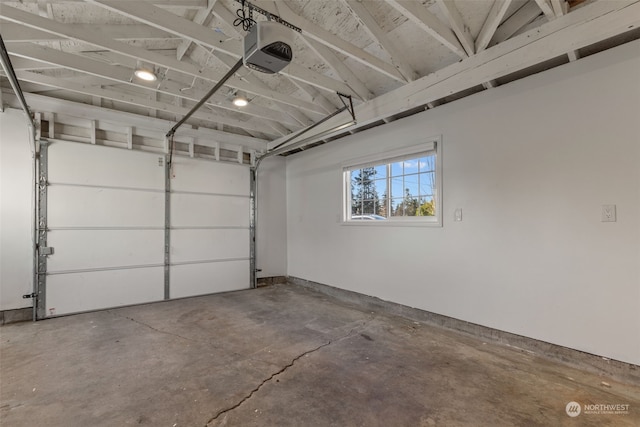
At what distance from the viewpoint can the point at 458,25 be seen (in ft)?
8.43

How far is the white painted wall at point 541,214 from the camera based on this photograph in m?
2.35

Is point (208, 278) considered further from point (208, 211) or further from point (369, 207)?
point (369, 207)

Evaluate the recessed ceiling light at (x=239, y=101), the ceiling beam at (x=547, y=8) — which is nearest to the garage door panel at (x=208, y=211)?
the recessed ceiling light at (x=239, y=101)

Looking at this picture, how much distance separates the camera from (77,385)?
228cm

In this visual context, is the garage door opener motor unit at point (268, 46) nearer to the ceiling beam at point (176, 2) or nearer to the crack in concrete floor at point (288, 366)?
the ceiling beam at point (176, 2)

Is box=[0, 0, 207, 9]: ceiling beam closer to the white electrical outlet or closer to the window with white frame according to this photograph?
the window with white frame

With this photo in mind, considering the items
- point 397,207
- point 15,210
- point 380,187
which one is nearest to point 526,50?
point 397,207

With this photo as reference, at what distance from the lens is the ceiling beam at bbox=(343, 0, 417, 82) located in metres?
2.52

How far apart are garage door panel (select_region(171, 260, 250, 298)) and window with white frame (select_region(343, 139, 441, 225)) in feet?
7.87

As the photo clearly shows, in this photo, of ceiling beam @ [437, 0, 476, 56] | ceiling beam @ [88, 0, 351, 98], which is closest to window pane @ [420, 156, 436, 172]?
ceiling beam @ [437, 0, 476, 56]

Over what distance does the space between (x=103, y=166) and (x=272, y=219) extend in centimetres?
299

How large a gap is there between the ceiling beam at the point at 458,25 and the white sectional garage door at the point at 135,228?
4.24 meters

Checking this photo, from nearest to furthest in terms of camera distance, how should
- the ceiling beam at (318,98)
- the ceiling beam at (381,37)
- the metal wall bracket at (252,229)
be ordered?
the ceiling beam at (381,37) → the ceiling beam at (318,98) → the metal wall bracket at (252,229)

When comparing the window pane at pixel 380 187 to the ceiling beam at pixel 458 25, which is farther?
the window pane at pixel 380 187
